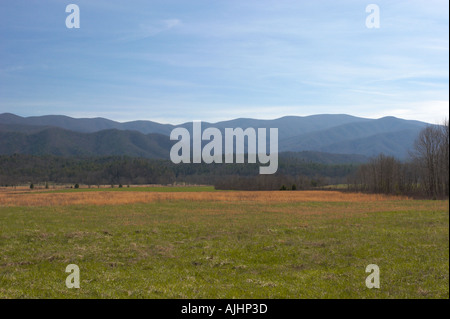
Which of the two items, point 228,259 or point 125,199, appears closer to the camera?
point 228,259

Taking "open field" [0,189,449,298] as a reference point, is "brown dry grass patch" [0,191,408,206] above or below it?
below

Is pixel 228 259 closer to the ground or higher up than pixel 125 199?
higher up

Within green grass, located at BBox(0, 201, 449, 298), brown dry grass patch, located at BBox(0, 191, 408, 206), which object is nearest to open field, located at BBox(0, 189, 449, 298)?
green grass, located at BBox(0, 201, 449, 298)

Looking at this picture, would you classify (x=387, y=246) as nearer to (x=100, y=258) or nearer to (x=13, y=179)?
(x=100, y=258)

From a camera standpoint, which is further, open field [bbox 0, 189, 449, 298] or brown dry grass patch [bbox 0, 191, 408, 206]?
brown dry grass patch [bbox 0, 191, 408, 206]

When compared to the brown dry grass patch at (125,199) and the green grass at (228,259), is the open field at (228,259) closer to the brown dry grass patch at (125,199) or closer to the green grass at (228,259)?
the green grass at (228,259)

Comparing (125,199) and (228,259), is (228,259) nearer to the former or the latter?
(228,259)

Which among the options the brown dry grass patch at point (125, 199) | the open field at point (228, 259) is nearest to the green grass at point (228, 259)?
the open field at point (228, 259)

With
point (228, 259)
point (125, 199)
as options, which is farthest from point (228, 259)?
point (125, 199)

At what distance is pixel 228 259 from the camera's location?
1764 cm

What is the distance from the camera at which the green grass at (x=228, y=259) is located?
42.0 feet

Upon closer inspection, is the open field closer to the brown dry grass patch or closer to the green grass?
the green grass

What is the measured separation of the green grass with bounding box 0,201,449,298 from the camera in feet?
42.0

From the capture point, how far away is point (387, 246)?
19766 millimetres
